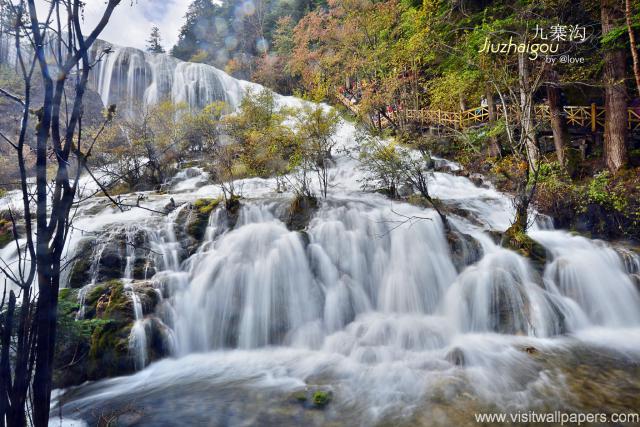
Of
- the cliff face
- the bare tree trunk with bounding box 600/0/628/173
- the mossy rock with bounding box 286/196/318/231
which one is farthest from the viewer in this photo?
the cliff face

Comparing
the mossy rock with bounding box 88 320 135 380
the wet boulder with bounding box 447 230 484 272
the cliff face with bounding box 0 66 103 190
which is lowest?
the mossy rock with bounding box 88 320 135 380

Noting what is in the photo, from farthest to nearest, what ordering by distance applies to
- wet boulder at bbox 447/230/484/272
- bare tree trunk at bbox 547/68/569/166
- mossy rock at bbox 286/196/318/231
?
bare tree trunk at bbox 547/68/569/166 → mossy rock at bbox 286/196/318/231 → wet boulder at bbox 447/230/484/272

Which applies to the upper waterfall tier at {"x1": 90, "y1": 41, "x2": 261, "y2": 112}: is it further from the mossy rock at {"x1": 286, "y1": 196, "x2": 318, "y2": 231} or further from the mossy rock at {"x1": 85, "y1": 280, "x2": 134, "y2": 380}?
the mossy rock at {"x1": 85, "y1": 280, "x2": 134, "y2": 380}

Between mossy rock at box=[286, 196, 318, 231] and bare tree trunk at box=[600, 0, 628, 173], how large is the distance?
9.57 meters

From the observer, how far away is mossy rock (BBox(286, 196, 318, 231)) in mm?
9438

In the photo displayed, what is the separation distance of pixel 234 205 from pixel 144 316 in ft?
14.0

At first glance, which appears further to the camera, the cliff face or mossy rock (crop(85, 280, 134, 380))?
→ the cliff face

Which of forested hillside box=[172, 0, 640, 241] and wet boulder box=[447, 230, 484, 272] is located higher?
forested hillside box=[172, 0, 640, 241]

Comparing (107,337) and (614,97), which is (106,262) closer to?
(107,337)

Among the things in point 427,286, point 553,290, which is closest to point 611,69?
point 553,290

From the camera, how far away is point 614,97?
1032cm

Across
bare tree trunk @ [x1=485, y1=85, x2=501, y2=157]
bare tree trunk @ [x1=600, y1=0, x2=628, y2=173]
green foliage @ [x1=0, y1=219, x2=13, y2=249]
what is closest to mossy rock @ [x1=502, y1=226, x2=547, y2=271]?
bare tree trunk @ [x1=600, y1=0, x2=628, y2=173]

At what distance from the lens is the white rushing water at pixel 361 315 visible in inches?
185

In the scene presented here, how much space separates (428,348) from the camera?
5.78 meters
